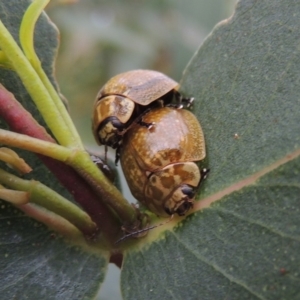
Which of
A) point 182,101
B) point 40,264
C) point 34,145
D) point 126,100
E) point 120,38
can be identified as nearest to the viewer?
point 34,145

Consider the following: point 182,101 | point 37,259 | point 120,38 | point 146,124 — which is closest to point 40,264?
point 37,259

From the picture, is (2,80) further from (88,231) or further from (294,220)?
(294,220)

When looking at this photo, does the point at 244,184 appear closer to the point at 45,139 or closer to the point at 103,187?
the point at 103,187

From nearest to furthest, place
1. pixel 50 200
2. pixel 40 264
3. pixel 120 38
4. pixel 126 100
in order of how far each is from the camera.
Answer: pixel 50 200, pixel 40 264, pixel 126 100, pixel 120 38

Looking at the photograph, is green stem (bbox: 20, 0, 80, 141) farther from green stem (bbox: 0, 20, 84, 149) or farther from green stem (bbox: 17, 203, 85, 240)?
green stem (bbox: 17, 203, 85, 240)

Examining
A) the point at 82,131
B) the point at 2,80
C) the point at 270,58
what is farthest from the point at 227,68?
the point at 82,131

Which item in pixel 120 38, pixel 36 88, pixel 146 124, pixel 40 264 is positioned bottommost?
pixel 120 38

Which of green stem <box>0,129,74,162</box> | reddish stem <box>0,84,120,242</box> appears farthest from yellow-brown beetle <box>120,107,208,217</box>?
green stem <box>0,129,74,162</box>

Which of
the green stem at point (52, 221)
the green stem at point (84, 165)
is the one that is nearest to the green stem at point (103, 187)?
the green stem at point (84, 165)
